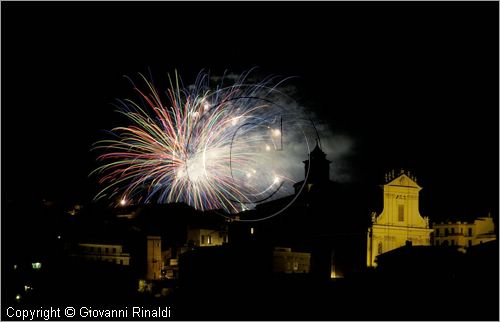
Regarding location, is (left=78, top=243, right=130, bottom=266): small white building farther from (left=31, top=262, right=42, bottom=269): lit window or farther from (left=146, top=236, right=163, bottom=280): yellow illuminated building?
(left=31, top=262, right=42, bottom=269): lit window

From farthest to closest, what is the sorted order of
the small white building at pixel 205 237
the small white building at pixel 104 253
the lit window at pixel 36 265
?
the small white building at pixel 205 237 → the small white building at pixel 104 253 → the lit window at pixel 36 265

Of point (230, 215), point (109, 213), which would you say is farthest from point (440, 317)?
point (109, 213)

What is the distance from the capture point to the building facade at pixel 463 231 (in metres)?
62.2

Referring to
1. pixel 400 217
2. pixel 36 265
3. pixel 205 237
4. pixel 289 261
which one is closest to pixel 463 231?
pixel 400 217

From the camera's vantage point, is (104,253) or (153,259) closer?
(153,259)

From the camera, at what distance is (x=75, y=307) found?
44.6m

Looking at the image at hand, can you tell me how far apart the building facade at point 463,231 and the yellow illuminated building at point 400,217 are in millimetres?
8829

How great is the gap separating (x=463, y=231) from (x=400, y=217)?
11642mm

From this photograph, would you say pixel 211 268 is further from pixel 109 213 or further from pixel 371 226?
pixel 109 213

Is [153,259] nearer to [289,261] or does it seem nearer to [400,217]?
[289,261]

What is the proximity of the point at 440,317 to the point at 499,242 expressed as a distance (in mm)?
7411

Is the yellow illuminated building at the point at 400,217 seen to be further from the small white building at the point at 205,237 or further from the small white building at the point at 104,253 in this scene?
the small white building at the point at 104,253

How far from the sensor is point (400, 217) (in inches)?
2140

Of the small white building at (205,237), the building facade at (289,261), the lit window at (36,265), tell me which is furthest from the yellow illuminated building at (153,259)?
the building facade at (289,261)
